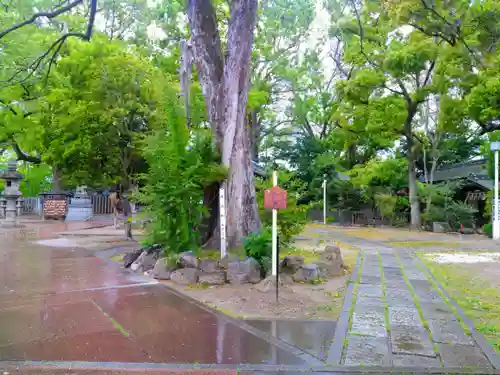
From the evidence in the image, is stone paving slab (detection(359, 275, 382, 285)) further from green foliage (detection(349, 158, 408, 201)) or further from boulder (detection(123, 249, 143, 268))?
green foliage (detection(349, 158, 408, 201))

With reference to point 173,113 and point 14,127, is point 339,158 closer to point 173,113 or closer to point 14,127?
point 14,127

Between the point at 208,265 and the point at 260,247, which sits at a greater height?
the point at 260,247

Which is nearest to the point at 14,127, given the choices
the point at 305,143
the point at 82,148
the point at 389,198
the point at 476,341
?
the point at 82,148

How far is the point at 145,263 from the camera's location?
8.82 metres

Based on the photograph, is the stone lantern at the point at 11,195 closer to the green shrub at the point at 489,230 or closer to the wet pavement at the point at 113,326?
the wet pavement at the point at 113,326

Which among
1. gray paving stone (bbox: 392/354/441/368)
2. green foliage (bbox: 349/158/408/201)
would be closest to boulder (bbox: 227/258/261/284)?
gray paving stone (bbox: 392/354/441/368)

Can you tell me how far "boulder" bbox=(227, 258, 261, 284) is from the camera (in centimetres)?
758

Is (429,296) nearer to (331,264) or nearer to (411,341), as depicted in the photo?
(331,264)

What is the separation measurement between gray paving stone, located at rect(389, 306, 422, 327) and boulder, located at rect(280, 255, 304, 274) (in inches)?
89.9

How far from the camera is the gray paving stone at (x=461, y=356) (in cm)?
409

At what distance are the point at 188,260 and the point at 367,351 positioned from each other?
439 cm

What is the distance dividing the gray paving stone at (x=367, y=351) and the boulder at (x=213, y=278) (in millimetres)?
3261

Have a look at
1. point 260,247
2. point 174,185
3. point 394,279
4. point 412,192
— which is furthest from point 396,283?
point 412,192

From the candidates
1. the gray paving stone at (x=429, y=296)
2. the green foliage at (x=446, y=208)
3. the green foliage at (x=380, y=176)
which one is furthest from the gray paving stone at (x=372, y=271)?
the green foliage at (x=380, y=176)
